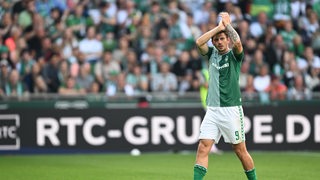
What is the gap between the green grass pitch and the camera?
14289 mm

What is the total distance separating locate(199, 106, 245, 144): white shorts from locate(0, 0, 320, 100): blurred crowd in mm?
9013

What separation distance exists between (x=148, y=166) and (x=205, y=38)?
20.4 ft

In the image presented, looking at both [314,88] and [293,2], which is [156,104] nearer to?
[314,88]

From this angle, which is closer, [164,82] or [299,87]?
[164,82]

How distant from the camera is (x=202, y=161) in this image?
431 inches

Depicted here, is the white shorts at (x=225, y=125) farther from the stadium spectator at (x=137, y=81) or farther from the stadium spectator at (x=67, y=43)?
the stadium spectator at (x=67, y=43)

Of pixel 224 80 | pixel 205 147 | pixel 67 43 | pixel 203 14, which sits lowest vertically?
pixel 205 147

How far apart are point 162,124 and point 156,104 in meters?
0.52

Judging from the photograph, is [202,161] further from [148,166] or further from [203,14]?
[203,14]

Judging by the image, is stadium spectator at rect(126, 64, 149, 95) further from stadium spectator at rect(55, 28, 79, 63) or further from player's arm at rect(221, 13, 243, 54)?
player's arm at rect(221, 13, 243, 54)

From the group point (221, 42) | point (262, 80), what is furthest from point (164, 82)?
point (221, 42)

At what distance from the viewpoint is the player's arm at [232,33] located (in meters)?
10.7

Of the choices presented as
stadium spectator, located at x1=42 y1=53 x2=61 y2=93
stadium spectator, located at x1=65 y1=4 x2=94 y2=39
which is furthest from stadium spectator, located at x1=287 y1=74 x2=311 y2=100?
stadium spectator, located at x1=42 y1=53 x2=61 y2=93

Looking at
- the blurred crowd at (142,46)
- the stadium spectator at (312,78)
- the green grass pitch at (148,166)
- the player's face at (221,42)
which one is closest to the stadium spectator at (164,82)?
the blurred crowd at (142,46)
